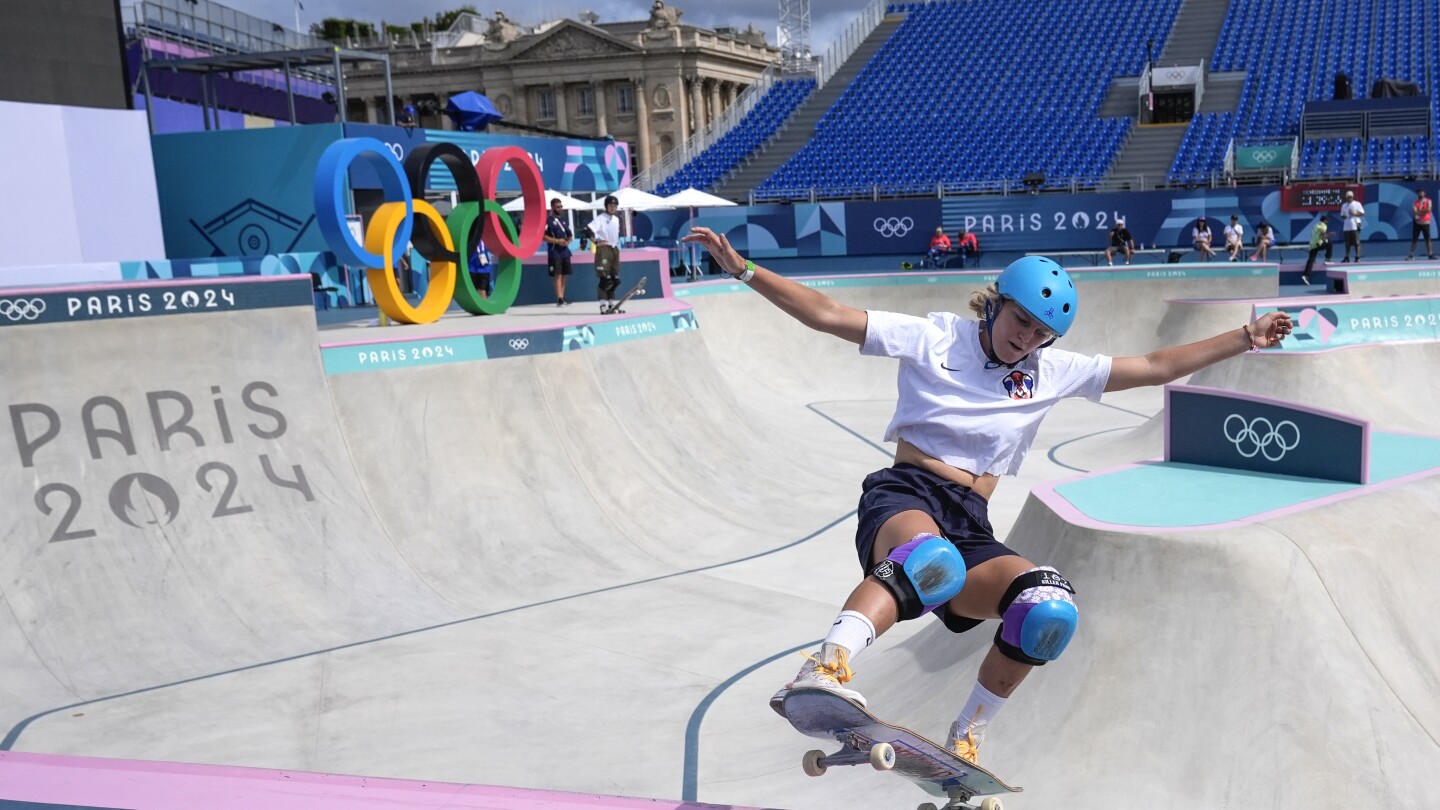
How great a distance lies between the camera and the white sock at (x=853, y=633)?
3.35 meters

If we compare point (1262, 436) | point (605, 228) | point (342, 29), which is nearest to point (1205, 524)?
point (1262, 436)

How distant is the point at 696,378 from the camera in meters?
15.0

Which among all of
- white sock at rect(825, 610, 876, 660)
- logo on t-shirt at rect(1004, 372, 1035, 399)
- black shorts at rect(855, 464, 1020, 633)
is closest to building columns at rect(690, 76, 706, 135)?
logo on t-shirt at rect(1004, 372, 1035, 399)

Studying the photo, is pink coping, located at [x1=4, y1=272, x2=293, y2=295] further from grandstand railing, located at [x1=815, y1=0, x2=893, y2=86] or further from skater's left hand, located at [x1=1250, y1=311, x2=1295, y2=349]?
grandstand railing, located at [x1=815, y1=0, x2=893, y2=86]

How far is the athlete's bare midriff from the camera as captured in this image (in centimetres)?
397

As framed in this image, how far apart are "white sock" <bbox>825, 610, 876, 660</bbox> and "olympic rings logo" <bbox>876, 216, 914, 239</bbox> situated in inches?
1079

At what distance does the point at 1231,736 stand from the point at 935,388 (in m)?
2.41

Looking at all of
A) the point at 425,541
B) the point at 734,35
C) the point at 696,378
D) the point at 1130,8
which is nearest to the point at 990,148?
the point at 1130,8

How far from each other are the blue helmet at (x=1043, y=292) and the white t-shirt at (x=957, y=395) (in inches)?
7.7

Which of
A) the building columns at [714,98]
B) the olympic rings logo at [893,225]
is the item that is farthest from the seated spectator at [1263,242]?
the building columns at [714,98]

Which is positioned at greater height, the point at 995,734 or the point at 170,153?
the point at 170,153

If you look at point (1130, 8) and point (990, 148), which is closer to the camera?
point (990, 148)

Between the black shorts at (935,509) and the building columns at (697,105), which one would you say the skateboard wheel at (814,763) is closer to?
the black shorts at (935,509)

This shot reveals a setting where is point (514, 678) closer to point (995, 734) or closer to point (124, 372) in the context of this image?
point (995, 734)
